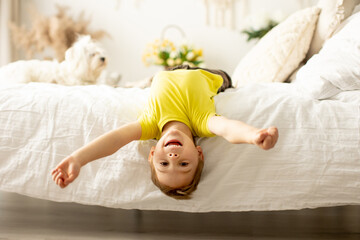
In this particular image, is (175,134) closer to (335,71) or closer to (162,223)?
(162,223)

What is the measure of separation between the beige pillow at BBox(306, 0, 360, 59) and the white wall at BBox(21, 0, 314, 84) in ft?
5.19

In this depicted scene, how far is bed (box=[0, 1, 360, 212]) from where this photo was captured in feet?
3.58

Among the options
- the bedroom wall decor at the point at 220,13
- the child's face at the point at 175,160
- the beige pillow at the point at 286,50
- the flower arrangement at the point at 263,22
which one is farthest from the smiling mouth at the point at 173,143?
the bedroom wall decor at the point at 220,13

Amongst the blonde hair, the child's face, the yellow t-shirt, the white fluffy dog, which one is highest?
the yellow t-shirt

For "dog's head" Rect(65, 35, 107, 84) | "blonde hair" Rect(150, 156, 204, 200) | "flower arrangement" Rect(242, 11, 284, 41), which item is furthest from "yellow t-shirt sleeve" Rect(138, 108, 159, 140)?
"flower arrangement" Rect(242, 11, 284, 41)

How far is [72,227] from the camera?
4.36 ft

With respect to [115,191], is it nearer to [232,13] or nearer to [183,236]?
[183,236]

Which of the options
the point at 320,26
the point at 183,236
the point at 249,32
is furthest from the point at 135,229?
the point at 249,32

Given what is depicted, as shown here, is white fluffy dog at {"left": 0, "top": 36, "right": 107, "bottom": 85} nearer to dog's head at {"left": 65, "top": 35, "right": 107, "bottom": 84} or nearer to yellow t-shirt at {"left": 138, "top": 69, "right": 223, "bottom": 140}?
dog's head at {"left": 65, "top": 35, "right": 107, "bottom": 84}

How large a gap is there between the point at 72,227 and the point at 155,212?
0.37 metres

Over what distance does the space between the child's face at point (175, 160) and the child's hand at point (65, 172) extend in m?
0.25

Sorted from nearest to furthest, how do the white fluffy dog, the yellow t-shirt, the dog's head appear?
the yellow t-shirt → the white fluffy dog → the dog's head

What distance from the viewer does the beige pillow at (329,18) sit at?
5.20 feet

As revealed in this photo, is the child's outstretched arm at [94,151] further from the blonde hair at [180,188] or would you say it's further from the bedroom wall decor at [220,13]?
the bedroom wall decor at [220,13]
